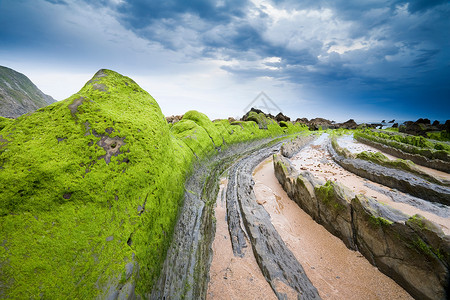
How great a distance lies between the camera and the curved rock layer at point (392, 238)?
3.72m

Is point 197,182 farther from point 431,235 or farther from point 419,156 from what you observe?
point 419,156

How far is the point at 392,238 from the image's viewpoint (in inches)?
177

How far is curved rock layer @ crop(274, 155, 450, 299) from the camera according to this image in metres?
3.72

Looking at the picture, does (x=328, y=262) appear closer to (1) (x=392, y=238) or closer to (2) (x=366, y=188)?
(1) (x=392, y=238)

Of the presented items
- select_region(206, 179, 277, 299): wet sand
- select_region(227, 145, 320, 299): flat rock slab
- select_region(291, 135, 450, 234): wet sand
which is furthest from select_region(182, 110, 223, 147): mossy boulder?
select_region(206, 179, 277, 299): wet sand

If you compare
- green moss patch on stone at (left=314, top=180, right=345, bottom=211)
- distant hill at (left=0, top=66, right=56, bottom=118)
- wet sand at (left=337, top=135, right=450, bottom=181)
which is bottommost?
green moss patch on stone at (left=314, top=180, right=345, bottom=211)

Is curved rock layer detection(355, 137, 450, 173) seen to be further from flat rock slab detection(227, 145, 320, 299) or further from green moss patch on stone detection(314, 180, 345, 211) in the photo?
flat rock slab detection(227, 145, 320, 299)

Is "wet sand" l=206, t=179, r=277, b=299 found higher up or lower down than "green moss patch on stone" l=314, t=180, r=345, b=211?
lower down

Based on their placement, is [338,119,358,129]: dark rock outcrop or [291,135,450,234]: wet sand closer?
[291,135,450,234]: wet sand

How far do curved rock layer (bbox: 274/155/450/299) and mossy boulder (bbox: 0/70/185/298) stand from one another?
5.72 m

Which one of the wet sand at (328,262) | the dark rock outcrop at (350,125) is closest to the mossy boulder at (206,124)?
the wet sand at (328,262)

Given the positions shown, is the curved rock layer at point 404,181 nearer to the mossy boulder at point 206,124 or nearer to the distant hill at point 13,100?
the mossy boulder at point 206,124

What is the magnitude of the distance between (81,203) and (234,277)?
4.21 metres

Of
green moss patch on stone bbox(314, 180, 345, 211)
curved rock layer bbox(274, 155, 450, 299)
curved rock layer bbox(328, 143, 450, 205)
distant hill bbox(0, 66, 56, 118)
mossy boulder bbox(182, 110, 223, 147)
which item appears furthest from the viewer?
distant hill bbox(0, 66, 56, 118)
